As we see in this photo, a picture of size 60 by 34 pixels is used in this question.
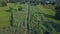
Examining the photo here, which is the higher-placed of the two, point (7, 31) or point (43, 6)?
point (43, 6)

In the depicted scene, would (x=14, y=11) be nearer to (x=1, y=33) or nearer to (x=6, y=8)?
(x=6, y=8)

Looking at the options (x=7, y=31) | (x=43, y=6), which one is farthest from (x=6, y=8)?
(x=43, y=6)

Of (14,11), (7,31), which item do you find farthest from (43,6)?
(7,31)

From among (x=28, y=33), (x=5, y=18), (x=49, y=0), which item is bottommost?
(x=28, y=33)

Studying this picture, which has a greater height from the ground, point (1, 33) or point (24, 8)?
point (24, 8)

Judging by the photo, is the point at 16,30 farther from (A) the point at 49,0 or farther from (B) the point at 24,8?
(A) the point at 49,0

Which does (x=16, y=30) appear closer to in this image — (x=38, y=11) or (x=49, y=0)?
(x=38, y=11)
